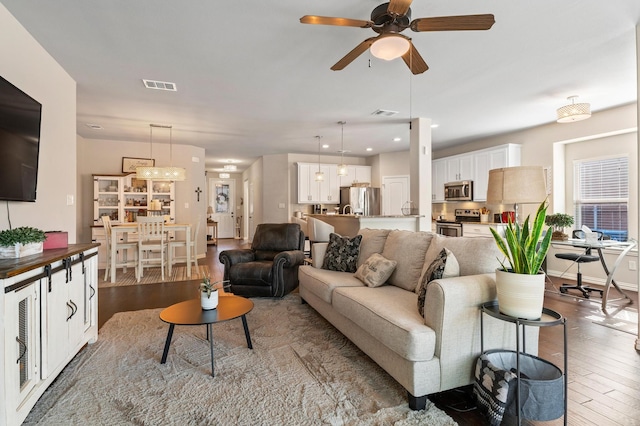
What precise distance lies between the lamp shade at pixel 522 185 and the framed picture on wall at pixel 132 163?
6.55 meters

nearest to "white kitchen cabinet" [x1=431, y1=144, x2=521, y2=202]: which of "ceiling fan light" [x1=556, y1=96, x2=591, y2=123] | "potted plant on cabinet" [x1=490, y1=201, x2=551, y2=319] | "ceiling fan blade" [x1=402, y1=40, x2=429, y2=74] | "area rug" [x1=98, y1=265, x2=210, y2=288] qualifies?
"ceiling fan light" [x1=556, y1=96, x2=591, y2=123]

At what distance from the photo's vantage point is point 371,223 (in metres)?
4.68

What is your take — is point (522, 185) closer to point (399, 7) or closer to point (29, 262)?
point (399, 7)

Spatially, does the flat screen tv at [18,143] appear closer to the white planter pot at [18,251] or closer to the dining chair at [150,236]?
the white planter pot at [18,251]

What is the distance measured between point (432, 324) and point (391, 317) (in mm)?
246

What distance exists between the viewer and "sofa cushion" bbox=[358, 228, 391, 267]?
3.34m

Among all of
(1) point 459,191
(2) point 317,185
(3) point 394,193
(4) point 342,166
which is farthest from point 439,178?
(2) point 317,185

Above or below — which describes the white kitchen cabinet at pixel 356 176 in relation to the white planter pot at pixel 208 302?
above

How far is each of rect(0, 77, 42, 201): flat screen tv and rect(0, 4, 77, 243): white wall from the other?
0.17 meters

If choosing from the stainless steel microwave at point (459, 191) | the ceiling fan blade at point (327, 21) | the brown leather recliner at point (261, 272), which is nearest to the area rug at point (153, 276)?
the brown leather recliner at point (261, 272)

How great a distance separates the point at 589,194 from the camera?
5.28 m

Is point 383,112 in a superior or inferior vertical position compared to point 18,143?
superior

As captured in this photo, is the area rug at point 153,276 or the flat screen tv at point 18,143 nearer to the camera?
the flat screen tv at point 18,143

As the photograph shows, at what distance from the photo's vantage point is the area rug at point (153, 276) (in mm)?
4970
